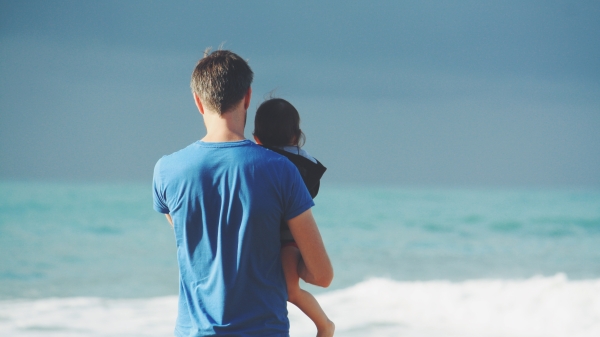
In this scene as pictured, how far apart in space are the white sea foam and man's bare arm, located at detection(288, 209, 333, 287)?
13.0 ft

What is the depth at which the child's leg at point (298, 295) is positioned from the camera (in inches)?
71.3

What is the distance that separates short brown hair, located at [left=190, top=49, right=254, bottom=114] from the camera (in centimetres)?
150

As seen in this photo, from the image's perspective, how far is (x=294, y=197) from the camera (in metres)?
1.44

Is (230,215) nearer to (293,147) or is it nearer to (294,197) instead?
(294,197)

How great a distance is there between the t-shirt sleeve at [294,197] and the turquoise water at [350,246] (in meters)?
6.42

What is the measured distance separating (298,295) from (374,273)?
304 inches

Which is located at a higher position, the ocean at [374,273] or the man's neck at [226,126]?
the man's neck at [226,126]

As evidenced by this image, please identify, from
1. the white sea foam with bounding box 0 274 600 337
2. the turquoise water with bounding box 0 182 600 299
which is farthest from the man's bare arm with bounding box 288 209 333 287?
the turquoise water with bounding box 0 182 600 299

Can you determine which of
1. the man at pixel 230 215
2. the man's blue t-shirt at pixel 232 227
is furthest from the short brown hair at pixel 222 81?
the man's blue t-shirt at pixel 232 227


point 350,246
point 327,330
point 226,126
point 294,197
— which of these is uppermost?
point 226,126

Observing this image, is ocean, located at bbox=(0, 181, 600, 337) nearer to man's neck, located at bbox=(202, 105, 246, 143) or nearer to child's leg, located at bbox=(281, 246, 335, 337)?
child's leg, located at bbox=(281, 246, 335, 337)

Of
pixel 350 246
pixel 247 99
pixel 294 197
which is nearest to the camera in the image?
pixel 294 197

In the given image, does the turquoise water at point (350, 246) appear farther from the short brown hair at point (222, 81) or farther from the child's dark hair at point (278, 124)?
the short brown hair at point (222, 81)

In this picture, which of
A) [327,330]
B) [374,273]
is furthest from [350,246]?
[327,330]
